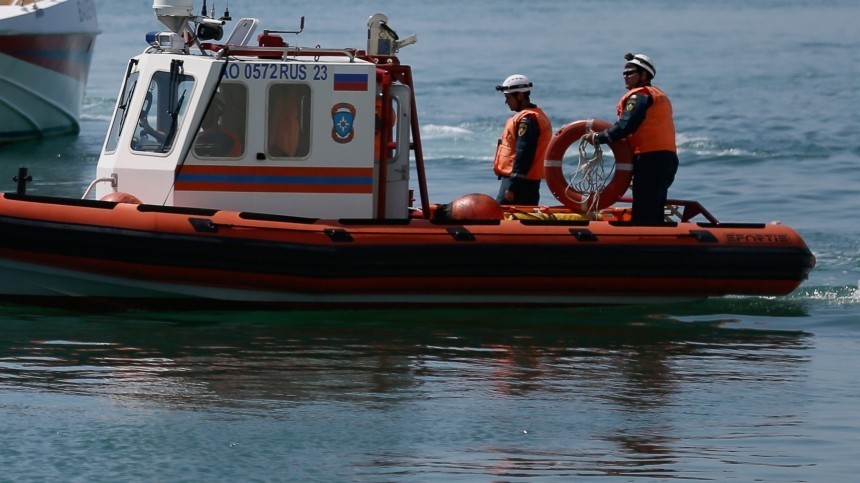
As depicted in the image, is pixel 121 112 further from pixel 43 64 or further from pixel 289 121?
pixel 43 64

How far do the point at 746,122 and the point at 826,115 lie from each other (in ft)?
4.87

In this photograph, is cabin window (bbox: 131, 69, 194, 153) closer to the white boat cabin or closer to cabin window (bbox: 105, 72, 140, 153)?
the white boat cabin

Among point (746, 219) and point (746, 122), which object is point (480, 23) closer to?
point (746, 122)

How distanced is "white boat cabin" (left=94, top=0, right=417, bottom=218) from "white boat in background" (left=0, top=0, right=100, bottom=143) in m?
8.91

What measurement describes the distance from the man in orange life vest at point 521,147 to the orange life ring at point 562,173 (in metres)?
0.21

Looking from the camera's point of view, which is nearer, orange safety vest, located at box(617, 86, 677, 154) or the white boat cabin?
the white boat cabin

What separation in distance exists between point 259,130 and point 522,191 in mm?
1907

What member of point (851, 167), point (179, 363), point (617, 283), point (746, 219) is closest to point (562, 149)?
point (617, 283)

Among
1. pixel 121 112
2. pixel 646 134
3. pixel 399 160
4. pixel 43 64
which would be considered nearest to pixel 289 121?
pixel 399 160

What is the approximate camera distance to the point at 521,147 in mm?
9719

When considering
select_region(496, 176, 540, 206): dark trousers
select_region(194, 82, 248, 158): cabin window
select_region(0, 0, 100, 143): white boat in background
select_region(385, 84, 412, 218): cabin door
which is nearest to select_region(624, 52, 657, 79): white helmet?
select_region(496, 176, 540, 206): dark trousers

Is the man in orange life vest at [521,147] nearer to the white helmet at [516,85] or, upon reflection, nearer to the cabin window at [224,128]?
the white helmet at [516,85]

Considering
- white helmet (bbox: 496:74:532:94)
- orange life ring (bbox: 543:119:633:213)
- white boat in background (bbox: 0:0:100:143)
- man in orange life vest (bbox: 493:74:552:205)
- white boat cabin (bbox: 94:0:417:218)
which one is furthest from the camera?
white boat in background (bbox: 0:0:100:143)

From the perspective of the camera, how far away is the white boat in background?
58.3 ft
